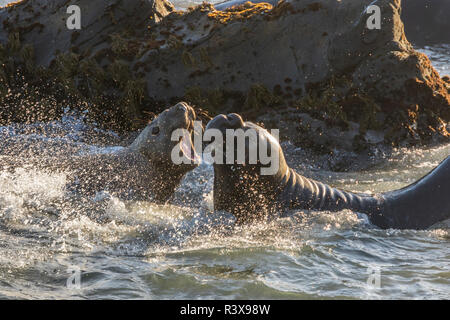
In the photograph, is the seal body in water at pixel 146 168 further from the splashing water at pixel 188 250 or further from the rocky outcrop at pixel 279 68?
the rocky outcrop at pixel 279 68

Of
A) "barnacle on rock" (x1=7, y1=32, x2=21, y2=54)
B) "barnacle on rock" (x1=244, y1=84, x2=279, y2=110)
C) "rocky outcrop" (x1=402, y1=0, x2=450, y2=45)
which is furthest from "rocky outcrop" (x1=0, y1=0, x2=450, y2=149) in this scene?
"rocky outcrop" (x1=402, y1=0, x2=450, y2=45)

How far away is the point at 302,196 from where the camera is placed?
6.85m

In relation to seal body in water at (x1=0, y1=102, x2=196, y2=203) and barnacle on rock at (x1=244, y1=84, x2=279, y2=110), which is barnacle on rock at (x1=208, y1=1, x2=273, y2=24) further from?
seal body in water at (x1=0, y1=102, x2=196, y2=203)

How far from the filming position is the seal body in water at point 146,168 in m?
7.69

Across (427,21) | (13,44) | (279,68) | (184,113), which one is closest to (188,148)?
(184,113)

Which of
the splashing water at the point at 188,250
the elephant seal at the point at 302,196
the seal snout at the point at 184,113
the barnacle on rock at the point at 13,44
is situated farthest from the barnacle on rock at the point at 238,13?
the elephant seal at the point at 302,196

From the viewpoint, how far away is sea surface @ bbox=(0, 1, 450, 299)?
5.01 meters

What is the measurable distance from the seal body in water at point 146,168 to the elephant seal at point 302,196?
1352mm

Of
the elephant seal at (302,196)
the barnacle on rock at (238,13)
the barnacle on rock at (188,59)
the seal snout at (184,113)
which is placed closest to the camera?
the elephant seal at (302,196)

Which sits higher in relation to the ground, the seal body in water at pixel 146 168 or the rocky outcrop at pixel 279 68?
the rocky outcrop at pixel 279 68

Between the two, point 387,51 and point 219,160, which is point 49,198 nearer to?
point 219,160

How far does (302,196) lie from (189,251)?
5.22 ft

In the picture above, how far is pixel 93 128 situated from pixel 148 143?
2436mm

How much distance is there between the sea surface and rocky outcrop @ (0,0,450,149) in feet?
6.84
